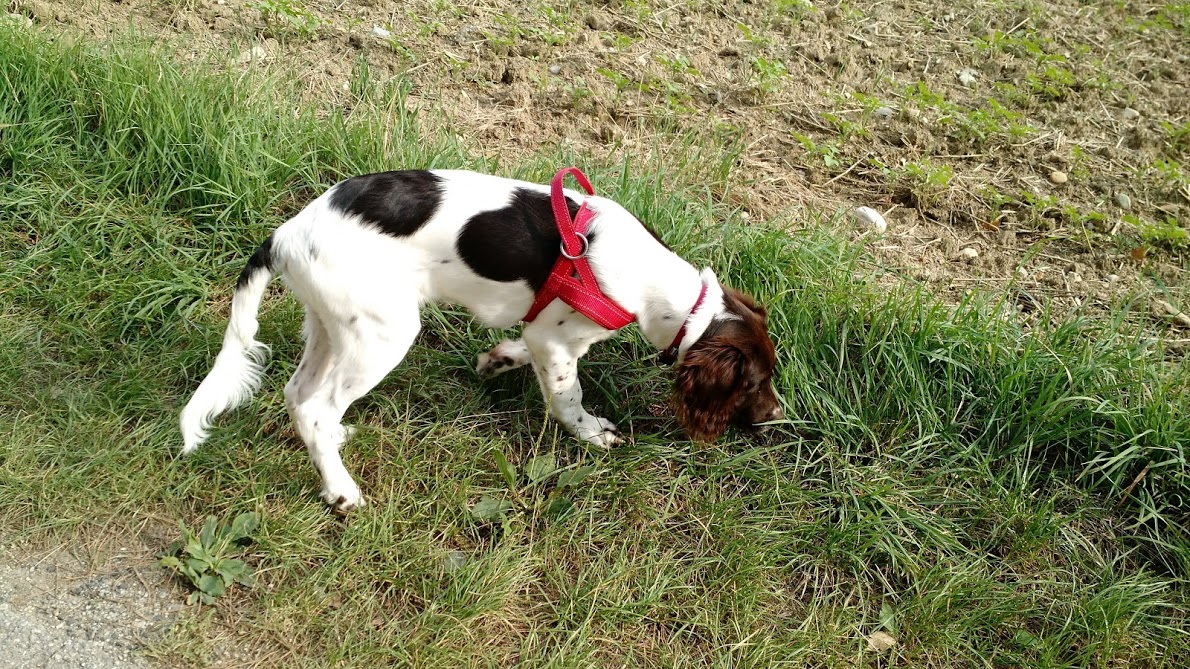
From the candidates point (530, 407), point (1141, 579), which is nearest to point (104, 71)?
point (530, 407)

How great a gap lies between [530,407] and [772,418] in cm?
88

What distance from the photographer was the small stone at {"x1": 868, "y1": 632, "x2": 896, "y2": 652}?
9.43 ft

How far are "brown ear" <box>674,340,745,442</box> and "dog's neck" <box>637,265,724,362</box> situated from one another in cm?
6

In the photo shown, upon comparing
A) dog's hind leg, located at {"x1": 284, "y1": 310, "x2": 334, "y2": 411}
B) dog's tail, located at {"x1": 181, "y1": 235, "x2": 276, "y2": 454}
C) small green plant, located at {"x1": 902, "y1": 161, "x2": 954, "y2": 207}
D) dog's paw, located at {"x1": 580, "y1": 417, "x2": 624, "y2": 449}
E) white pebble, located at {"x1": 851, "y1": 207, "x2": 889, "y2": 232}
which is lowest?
dog's paw, located at {"x1": 580, "y1": 417, "x2": 624, "y2": 449}

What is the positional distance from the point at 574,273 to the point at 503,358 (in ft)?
2.08

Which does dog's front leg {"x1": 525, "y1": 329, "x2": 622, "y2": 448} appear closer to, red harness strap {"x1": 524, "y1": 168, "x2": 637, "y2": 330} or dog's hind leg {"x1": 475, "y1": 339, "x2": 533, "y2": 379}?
dog's hind leg {"x1": 475, "y1": 339, "x2": 533, "y2": 379}

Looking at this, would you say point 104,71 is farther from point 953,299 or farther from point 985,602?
point 985,602

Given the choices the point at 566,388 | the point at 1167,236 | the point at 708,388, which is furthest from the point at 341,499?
the point at 1167,236

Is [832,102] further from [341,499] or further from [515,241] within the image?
[341,499]

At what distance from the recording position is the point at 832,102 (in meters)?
4.99

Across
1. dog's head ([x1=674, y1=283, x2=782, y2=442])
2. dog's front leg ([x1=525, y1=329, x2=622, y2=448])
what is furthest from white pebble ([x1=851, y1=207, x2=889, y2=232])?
dog's front leg ([x1=525, y1=329, x2=622, y2=448])

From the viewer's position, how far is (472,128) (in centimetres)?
442

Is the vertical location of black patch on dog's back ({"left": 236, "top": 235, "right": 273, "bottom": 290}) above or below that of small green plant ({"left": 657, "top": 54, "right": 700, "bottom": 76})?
above

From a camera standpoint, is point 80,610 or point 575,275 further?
point 575,275
